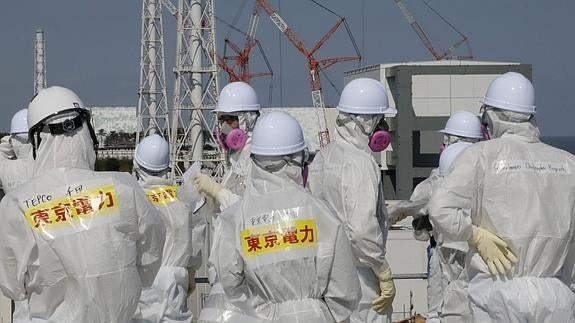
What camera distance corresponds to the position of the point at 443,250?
8.27m

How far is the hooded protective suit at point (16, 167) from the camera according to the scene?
8.90 metres

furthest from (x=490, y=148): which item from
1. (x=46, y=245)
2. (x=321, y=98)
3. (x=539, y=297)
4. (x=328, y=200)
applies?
(x=321, y=98)

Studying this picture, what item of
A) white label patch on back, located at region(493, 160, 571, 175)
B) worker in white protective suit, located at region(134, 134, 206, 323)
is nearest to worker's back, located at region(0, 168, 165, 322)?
white label patch on back, located at region(493, 160, 571, 175)

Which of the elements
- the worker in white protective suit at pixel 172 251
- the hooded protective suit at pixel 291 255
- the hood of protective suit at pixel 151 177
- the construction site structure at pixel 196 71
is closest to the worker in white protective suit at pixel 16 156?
the hood of protective suit at pixel 151 177

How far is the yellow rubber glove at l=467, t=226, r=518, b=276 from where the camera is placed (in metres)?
5.47

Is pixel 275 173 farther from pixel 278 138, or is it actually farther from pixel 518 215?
pixel 518 215

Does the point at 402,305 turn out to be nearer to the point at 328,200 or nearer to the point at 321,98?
the point at 328,200

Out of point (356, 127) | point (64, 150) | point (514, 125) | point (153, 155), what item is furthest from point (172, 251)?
point (514, 125)

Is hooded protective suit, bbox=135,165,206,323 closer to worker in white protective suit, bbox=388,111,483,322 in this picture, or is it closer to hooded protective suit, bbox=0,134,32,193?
hooded protective suit, bbox=0,134,32,193

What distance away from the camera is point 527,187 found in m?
5.51

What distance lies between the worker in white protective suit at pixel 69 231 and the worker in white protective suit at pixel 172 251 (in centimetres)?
257

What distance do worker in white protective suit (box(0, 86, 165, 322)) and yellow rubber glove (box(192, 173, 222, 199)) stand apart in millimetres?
1916

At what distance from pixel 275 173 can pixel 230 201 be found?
1.55 metres

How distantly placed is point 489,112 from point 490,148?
0.38 m
